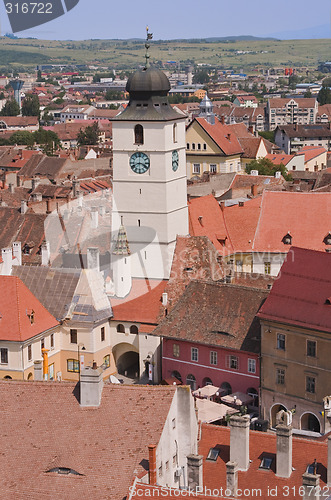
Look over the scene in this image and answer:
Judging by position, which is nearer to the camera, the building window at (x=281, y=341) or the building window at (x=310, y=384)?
the building window at (x=310, y=384)

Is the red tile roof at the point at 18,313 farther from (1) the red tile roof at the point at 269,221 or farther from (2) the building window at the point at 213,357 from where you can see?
(1) the red tile roof at the point at 269,221

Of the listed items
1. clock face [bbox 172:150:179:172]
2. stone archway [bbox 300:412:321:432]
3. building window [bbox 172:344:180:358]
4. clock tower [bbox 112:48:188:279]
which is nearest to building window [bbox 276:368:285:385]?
stone archway [bbox 300:412:321:432]

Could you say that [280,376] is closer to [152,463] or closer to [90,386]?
[90,386]

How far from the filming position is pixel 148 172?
2467 inches

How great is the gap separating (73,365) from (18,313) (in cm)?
482

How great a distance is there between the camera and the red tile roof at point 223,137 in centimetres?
11319

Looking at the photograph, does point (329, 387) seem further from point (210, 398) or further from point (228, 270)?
point (228, 270)

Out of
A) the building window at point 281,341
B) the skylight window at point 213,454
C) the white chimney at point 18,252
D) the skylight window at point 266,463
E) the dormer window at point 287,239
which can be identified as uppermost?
the white chimney at point 18,252

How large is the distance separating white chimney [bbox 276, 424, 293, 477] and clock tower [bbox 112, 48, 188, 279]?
2866cm

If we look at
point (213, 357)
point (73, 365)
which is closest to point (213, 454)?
point (213, 357)

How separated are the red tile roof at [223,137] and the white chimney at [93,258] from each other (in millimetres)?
54715

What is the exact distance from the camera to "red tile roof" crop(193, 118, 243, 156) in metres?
113

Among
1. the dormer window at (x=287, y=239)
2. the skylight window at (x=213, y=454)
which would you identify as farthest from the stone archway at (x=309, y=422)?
the dormer window at (x=287, y=239)

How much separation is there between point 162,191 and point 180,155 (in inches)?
111
